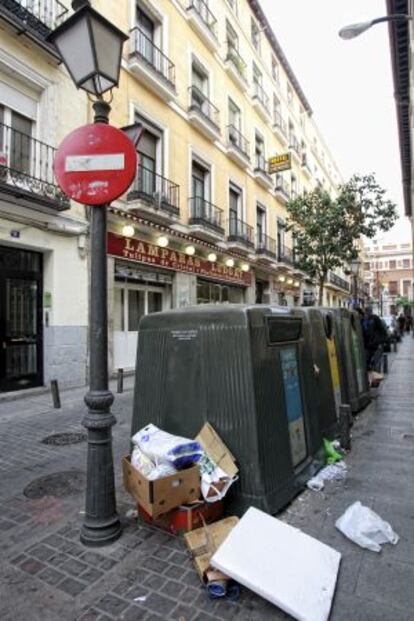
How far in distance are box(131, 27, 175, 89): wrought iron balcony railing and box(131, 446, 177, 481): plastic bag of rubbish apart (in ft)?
38.7

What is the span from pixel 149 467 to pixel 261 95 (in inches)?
886

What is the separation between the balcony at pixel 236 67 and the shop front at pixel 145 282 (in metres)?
8.26

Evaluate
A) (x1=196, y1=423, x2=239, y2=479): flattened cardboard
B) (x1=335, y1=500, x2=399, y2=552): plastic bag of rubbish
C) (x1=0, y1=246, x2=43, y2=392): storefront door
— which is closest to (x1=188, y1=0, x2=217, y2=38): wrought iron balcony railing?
(x1=0, y1=246, x2=43, y2=392): storefront door

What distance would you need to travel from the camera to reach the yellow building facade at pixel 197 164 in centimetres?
1195

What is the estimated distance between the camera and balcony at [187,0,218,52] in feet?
48.8

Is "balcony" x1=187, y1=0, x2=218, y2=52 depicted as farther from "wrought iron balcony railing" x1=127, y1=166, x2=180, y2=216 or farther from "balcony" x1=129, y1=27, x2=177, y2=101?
"wrought iron balcony railing" x1=127, y1=166, x2=180, y2=216

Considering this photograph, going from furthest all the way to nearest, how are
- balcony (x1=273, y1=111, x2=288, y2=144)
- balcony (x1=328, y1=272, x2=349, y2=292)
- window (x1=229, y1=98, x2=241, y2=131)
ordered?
balcony (x1=328, y1=272, x2=349, y2=292), balcony (x1=273, y1=111, x2=288, y2=144), window (x1=229, y1=98, x2=241, y2=131)

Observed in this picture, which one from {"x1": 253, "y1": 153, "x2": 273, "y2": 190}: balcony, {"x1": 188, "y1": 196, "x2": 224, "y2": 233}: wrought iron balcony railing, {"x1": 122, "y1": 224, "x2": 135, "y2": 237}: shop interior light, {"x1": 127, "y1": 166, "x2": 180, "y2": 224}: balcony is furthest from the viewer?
{"x1": 253, "y1": 153, "x2": 273, "y2": 190}: balcony

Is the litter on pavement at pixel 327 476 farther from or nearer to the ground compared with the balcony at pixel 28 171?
nearer to the ground

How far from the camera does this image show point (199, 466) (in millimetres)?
3145

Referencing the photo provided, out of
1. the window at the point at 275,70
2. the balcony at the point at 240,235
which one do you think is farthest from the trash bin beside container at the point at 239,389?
the window at the point at 275,70

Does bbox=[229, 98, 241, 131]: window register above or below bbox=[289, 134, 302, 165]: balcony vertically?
below

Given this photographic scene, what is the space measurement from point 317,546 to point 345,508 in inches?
34.4

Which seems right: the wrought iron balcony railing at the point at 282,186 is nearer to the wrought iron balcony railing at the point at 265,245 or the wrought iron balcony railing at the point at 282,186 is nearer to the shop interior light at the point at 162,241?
the wrought iron balcony railing at the point at 265,245
